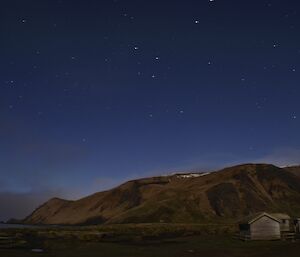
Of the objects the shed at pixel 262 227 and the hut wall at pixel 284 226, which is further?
the hut wall at pixel 284 226

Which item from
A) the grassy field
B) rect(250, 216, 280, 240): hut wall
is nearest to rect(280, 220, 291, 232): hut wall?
rect(250, 216, 280, 240): hut wall

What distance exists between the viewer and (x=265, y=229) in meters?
59.2

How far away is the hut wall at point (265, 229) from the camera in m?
58.6

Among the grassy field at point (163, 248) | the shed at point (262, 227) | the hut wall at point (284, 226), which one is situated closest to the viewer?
the grassy field at point (163, 248)

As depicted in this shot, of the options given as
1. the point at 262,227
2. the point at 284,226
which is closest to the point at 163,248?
the point at 262,227

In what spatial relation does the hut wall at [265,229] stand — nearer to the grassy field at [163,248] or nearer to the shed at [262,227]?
the shed at [262,227]

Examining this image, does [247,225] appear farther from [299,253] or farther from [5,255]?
[5,255]

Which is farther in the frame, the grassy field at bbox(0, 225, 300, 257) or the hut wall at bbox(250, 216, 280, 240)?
the hut wall at bbox(250, 216, 280, 240)

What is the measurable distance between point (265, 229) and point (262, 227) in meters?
0.56

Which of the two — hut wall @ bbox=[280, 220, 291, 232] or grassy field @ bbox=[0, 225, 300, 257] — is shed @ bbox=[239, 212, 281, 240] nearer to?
grassy field @ bbox=[0, 225, 300, 257]

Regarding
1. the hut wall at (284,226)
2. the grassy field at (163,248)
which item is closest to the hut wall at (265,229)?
the grassy field at (163,248)

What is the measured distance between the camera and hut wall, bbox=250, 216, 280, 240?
192 feet

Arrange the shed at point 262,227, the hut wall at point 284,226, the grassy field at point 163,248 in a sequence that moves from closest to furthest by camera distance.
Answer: the grassy field at point 163,248 < the shed at point 262,227 < the hut wall at point 284,226

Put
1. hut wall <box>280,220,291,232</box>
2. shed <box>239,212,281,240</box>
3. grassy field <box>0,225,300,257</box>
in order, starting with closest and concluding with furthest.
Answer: grassy field <box>0,225,300,257</box> → shed <box>239,212,281,240</box> → hut wall <box>280,220,291,232</box>
